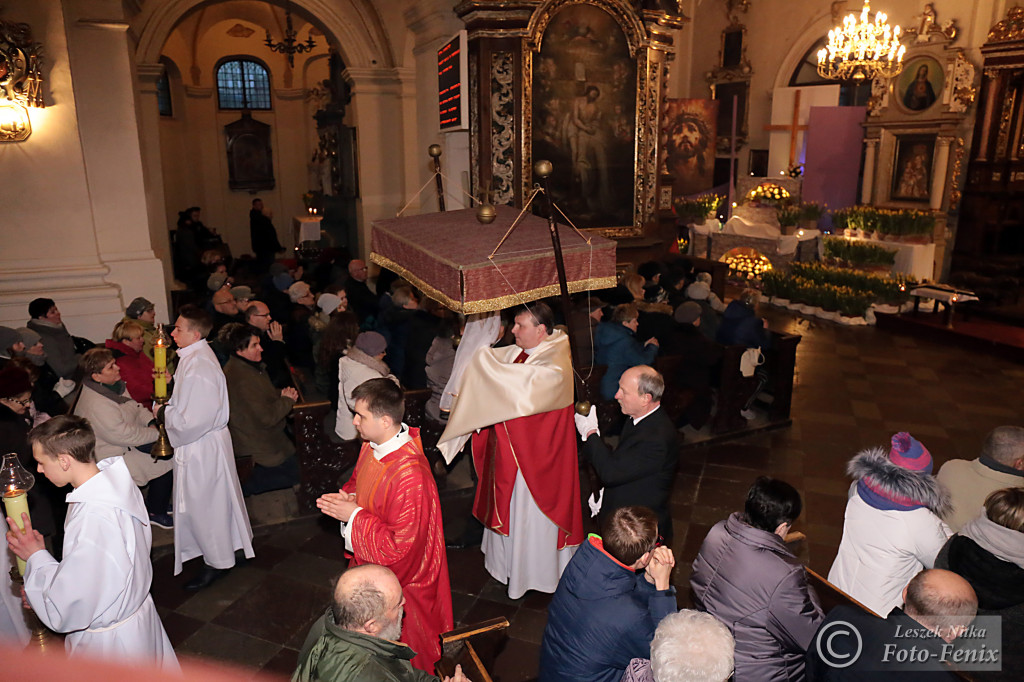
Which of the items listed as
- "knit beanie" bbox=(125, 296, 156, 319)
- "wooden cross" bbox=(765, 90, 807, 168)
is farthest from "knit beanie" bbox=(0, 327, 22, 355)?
"wooden cross" bbox=(765, 90, 807, 168)

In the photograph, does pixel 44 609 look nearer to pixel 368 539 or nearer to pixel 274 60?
pixel 368 539

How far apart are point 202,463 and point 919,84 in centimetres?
1506

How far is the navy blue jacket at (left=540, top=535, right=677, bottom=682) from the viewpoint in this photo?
2557 mm

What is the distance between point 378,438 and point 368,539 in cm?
43

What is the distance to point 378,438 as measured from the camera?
10.4ft

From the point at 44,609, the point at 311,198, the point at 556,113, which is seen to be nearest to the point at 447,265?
the point at 44,609

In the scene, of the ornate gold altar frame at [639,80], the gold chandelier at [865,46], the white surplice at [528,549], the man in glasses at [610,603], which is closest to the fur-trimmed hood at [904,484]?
the man in glasses at [610,603]

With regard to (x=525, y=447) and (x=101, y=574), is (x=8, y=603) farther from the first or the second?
(x=525, y=447)

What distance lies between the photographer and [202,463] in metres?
4.57

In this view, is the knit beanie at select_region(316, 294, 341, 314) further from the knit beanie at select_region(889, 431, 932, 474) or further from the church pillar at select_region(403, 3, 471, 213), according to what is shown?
the knit beanie at select_region(889, 431, 932, 474)

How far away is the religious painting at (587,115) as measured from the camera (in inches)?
349

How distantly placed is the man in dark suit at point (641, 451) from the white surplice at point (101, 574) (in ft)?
7.47

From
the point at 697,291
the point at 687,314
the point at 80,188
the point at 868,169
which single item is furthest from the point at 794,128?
the point at 80,188

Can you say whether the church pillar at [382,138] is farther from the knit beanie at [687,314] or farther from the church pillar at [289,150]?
the church pillar at [289,150]
